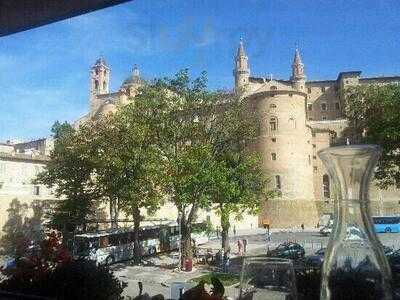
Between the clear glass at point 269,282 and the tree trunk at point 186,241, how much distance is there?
166 inches

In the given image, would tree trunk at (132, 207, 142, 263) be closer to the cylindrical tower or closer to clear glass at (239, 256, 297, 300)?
the cylindrical tower

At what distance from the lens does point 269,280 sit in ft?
2.23

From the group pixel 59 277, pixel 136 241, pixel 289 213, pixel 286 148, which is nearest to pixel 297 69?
pixel 289 213

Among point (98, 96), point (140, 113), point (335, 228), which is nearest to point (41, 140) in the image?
point (98, 96)

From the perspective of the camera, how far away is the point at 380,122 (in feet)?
11.4

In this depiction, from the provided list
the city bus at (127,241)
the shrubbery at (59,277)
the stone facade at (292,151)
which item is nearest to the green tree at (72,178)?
the city bus at (127,241)

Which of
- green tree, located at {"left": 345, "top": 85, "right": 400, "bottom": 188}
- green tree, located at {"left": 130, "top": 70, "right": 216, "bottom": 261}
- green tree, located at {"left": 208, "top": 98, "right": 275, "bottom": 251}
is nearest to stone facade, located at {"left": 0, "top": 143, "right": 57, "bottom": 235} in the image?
green tree, located at {"left": 130, "top": 70, "right": 216, "bottom": 261}

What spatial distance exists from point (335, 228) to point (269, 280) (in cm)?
18

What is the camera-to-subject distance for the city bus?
539 cm

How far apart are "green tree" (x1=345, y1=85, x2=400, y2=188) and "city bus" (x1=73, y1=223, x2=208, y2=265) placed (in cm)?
319

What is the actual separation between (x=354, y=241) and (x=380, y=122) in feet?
9.86

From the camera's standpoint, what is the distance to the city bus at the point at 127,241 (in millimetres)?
5390

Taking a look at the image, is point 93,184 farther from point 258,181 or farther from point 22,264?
point 22,264

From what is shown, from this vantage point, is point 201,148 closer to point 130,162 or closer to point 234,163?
point 234,163
